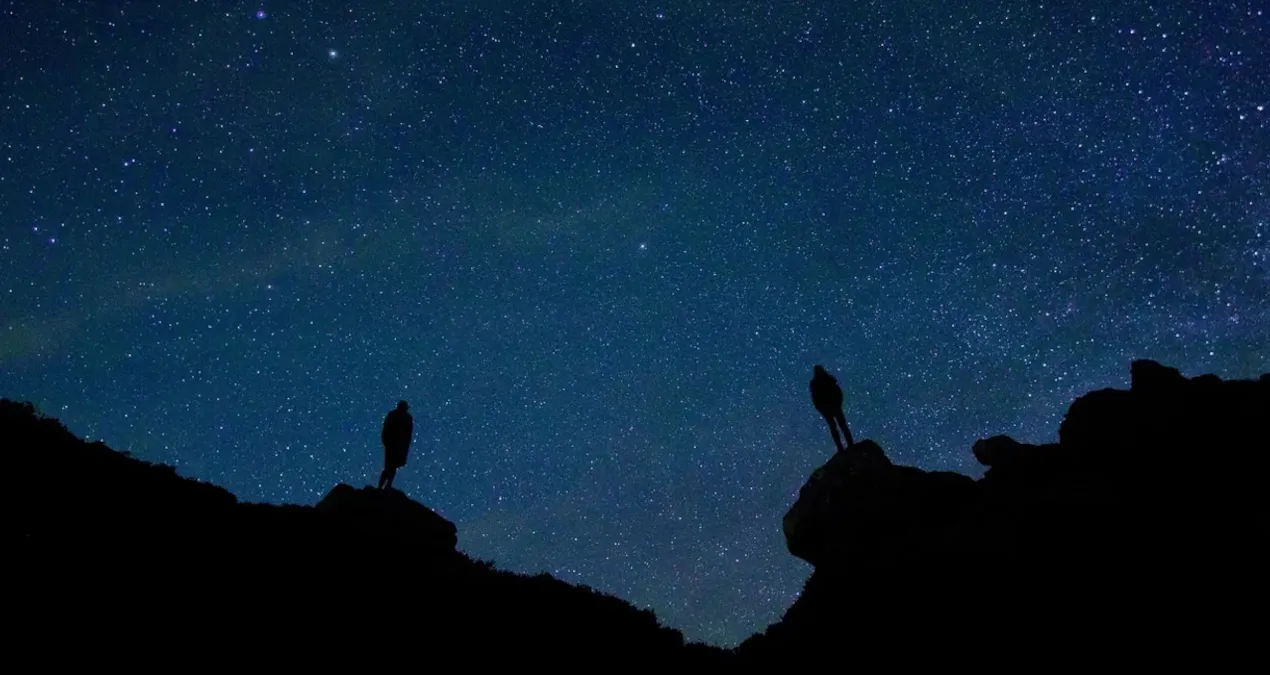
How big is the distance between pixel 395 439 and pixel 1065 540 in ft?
48.1

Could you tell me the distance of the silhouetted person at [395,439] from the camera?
51.2ft

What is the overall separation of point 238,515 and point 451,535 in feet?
18.4

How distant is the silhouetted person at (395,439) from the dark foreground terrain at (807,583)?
1.37 m

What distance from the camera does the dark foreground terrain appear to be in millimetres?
6750

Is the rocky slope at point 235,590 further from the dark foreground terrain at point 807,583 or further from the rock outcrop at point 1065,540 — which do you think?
the rock outcrop at point 1065,540

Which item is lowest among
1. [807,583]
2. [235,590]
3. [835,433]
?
[235,590]

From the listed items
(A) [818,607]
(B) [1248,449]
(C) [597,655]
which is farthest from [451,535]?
(B) [1248,449]

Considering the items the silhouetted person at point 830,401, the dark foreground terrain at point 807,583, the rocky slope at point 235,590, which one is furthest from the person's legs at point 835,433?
the rocky slope at point 235,590

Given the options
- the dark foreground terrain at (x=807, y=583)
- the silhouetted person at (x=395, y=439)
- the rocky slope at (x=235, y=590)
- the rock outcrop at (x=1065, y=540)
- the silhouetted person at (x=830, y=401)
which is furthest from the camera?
the silhouetted person at (x=830, y=401)

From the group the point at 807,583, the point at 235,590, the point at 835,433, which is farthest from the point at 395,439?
the point at 835,433

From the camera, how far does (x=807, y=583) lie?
15.2 meters

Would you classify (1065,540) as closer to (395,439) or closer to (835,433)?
(835,433)

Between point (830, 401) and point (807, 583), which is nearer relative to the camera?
point (807, 583)

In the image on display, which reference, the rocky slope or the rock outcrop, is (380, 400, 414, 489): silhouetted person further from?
the rock outcrop
